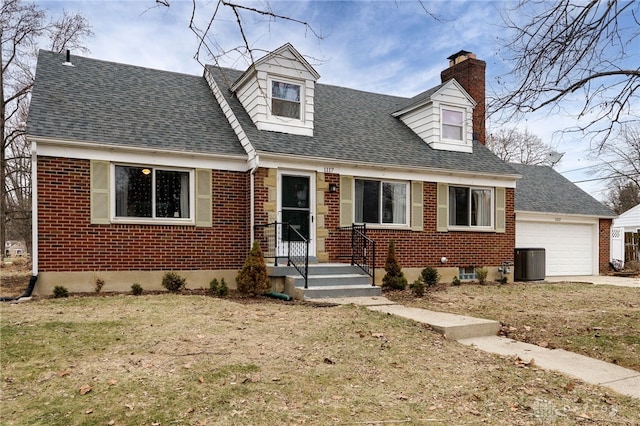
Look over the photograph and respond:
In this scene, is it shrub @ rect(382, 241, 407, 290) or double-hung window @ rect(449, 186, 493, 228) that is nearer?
shrub @ rect(382, 241, 407, 290)

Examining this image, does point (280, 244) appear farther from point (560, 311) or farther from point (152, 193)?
point (560, 311)

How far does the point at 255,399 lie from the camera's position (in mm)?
3834

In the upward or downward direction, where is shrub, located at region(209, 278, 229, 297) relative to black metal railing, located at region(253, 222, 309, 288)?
downward

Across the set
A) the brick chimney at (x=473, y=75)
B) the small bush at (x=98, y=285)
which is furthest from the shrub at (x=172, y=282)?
the brick chimney at (x=473, y=75)

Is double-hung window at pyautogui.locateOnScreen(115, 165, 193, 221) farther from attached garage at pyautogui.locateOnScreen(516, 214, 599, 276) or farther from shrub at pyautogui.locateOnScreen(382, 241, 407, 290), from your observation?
attached garage at pyautogui.locateOnScreen(516, 214, 599, 276)

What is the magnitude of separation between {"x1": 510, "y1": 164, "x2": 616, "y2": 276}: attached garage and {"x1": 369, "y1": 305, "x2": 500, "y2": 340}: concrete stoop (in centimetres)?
963

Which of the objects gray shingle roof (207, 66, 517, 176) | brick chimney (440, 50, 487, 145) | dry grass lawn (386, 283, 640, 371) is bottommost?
dry grass lawn (386, 283, 640, 371)

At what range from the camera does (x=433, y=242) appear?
1260 centimetres

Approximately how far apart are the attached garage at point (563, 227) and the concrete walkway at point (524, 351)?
9.72m

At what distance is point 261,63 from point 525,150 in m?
27.5

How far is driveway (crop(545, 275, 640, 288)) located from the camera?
13672 millimetres

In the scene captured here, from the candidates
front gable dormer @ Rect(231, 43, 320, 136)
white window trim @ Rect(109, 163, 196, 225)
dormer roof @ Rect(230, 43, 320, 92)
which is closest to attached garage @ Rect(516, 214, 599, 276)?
front gable dormer @ Rect(231, 43, 320, 136)

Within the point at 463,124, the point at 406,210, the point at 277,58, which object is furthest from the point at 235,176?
the point at 463,124

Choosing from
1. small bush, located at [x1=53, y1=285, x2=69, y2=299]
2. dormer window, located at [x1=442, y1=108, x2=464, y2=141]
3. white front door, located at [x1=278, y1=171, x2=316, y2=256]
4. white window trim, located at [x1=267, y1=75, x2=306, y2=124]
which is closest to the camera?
small bush, located at [x1=53, y1=285, x2=69, y2=299]
